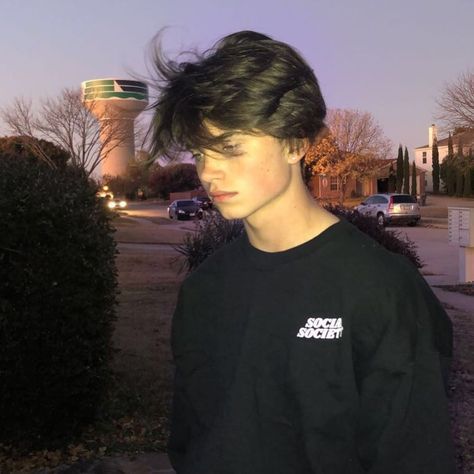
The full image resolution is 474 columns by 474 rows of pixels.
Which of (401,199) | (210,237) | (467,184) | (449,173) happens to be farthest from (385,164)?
(210,237)

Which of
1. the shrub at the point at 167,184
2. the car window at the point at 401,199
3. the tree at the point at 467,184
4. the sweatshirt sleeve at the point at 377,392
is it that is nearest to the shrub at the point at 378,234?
the sweatshirt sleeve at the point at 377,392

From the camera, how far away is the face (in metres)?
1.41

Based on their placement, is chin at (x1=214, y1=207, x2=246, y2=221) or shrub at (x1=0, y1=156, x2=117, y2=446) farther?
shrub at (x1=0, y1=156, x2=117, y2=446)

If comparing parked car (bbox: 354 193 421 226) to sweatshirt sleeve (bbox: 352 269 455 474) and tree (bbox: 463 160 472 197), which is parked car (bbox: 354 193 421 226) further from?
sweatshirt sleeve (bbox: 352 269 455 474)

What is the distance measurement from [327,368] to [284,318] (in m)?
0.14

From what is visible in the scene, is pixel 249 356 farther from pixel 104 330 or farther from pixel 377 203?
pixel 377 203

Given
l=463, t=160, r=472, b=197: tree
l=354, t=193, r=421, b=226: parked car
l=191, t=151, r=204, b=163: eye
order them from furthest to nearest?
l=463, t=160, r=472, b=197: tree < l=354, t=193, r=421, b=226: parked car < l=191, t=151, r=204, b=163: eye

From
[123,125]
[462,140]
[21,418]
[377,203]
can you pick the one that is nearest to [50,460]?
[21,418]

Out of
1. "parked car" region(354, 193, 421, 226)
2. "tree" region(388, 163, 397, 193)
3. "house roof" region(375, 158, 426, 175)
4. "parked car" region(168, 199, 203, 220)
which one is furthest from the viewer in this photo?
"tree" region(388, 163, 397, 193)

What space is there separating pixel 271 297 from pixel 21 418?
307 cm

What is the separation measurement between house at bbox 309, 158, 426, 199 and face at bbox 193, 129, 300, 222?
51.6 m

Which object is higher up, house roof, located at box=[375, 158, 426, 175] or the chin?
house roof, located at box=[375, 158, 426, 175]

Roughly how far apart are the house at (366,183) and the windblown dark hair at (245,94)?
5160 centimetres

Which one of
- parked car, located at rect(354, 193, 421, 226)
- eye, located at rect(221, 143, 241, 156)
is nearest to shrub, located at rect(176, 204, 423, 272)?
eye, located at rect(221, 143, 241, 156)
